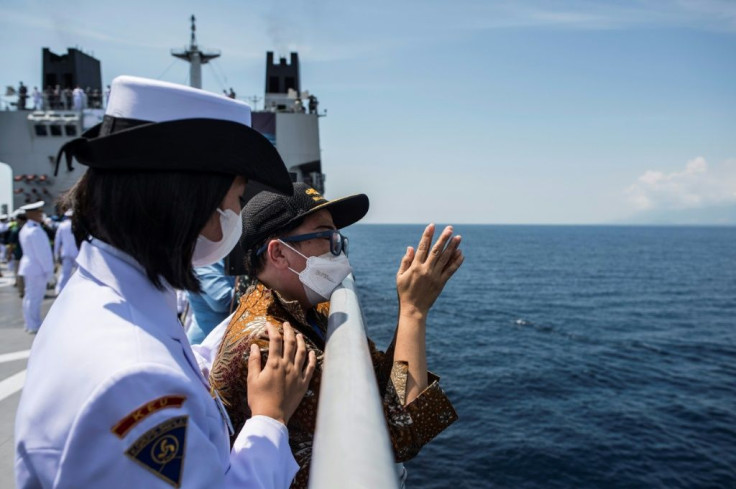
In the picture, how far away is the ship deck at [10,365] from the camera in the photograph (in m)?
4.05

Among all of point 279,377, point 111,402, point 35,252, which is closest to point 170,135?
point 111,402

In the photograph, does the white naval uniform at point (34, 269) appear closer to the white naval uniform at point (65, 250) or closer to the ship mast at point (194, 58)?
the white naval uniform at point (65, 250)

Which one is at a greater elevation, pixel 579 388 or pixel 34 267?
pixel 34 267

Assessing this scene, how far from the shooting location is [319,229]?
98.4 inches

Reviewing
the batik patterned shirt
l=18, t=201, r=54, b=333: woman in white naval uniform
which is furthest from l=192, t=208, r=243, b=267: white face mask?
l=18, t=201, r=54, b=333: woman in white naval uniform

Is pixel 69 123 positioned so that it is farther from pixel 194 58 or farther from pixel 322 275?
pixel 322 275

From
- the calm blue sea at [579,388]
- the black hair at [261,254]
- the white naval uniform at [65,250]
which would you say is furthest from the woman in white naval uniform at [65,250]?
the black hair at [261,254]

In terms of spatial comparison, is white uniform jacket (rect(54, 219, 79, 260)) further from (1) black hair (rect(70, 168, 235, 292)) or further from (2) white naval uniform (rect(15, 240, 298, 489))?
(2) white naval uniform (rect(15, 240, 298, 489))

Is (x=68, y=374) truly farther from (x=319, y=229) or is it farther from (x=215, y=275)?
(x=215, y=275)

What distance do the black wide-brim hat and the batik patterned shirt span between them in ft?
2.37

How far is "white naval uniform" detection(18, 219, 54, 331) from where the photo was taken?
30.4 feet

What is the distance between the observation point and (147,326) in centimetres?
123

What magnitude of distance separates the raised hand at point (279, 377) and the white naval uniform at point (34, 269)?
927cm

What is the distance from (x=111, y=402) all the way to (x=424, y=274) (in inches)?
56.9
